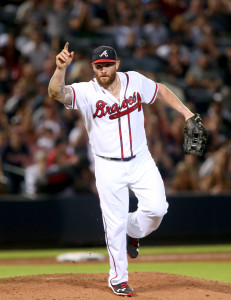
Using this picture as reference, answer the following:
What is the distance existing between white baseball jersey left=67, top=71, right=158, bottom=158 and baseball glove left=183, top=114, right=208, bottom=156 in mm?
448

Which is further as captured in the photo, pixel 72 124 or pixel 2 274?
pixel 72 124

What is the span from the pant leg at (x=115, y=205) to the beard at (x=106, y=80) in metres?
0.67

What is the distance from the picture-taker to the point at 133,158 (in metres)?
5.77

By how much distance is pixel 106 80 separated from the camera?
5.72 meters

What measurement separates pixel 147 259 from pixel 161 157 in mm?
2312

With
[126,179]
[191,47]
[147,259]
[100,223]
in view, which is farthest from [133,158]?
[191,47]

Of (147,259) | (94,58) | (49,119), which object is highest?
(94,58)

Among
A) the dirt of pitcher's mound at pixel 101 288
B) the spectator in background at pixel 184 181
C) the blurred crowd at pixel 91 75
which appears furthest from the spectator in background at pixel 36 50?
the dirt of pitcher's mound at pixel 101 288

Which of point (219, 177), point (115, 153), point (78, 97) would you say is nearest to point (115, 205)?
point (115, 153)

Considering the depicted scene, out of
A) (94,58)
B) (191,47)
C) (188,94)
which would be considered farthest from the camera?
(191,47)

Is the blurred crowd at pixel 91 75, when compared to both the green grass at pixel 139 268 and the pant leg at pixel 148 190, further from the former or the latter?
the pant leg at pixel 148 190

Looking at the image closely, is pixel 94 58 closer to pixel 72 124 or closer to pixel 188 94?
pixel 72 124

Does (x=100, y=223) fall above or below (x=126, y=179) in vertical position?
below

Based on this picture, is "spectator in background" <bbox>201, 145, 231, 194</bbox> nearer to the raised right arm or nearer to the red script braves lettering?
the red script braves lettering
